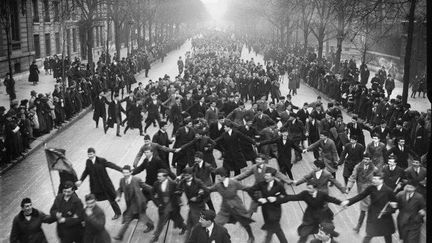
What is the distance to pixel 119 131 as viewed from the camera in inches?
720

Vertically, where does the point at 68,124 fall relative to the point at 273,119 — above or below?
below

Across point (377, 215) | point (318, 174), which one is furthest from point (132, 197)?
point (377, 215)

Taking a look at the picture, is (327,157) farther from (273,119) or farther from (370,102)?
(370,102)

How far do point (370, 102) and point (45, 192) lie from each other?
13.6 metres

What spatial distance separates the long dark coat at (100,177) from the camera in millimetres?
9820

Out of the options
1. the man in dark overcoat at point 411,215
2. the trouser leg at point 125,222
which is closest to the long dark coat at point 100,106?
the trouser leg at point 125,222

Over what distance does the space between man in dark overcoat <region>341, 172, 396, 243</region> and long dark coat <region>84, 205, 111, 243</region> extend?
376cm

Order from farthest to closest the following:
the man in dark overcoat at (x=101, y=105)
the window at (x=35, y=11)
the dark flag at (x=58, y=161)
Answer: the window at (x=35, y=11)
the man in dark overcoat at (x=101, y=105)
the dark flag at (x=58, y=161)

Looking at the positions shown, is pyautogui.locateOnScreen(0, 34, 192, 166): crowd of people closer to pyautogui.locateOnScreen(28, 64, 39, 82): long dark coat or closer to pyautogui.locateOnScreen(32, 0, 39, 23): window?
pyautogui.locateOnScreen(28, 64, 39, 82): long dark coat

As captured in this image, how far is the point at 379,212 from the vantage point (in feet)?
26.7

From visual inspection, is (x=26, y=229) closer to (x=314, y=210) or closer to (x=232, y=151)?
(x=314, y=210)

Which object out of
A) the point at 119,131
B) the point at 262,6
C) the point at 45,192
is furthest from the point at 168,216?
the point at 262,6

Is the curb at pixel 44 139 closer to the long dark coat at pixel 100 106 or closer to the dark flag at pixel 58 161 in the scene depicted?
the long dark coat at pixel 100 106

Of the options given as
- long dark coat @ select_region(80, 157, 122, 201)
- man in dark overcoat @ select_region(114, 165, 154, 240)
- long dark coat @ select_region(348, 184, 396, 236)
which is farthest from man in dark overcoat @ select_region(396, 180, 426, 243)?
long dark coat @ select_region(80, 157, 122, 201)
